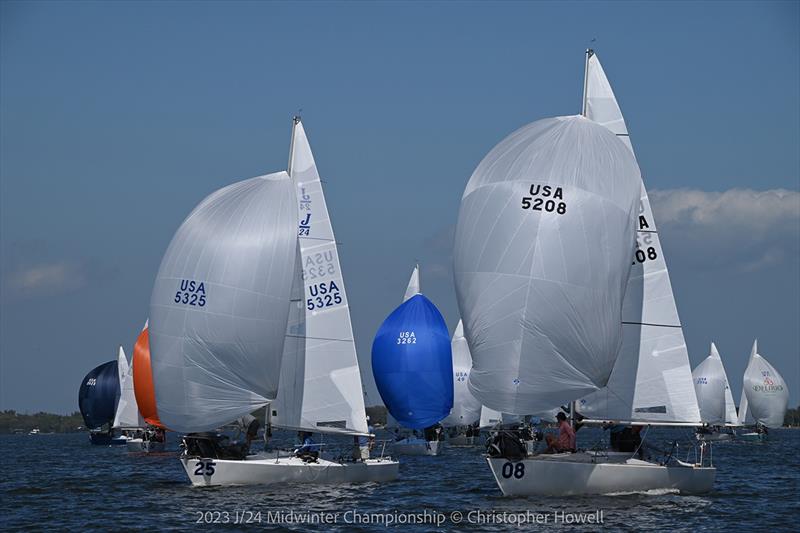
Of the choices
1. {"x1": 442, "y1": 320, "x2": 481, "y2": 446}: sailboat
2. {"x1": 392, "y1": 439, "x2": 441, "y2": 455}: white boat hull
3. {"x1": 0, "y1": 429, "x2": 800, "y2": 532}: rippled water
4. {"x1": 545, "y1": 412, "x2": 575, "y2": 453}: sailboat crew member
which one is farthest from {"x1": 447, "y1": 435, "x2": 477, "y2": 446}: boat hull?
{"x1": 545, "y1": 412, "x2": 575, "y2": 453}: sailboat crew member

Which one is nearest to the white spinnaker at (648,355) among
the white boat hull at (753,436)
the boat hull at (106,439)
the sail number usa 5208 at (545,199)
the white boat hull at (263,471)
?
the sail number usa 5208 at (545,199)

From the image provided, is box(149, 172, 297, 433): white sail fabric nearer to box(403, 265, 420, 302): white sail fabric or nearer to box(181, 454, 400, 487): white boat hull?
box(181, 454, 400, 487): white boat hull

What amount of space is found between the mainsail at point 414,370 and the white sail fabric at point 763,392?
1522 inches

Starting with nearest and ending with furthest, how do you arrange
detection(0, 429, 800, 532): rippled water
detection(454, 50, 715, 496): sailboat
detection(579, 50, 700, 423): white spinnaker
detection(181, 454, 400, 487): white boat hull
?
detection(0, 429, 800, 532): rippled water → detection(454, 50, 715, 496): sailboat → detection(579, 50, 700, 423): white spinnaker → detection(181, 454, 400, 487): white boat hull

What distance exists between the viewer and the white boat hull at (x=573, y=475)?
26.4 m

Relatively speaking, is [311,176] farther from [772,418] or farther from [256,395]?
[772,418]

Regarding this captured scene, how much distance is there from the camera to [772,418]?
266 feet

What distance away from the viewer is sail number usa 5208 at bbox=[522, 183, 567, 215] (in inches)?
1069

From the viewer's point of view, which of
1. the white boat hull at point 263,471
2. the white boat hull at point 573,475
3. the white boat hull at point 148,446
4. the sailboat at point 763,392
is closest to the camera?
the white boat hull at point 573,475

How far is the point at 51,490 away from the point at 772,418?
58.2m

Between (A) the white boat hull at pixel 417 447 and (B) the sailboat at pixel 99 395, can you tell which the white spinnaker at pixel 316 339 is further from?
(B) the sailboat at pixel 99 395

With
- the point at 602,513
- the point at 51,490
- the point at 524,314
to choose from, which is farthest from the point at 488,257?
the point at 51,490

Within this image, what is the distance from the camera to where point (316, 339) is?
107 feet

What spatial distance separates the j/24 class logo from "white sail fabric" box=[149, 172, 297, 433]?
0.03 meters
